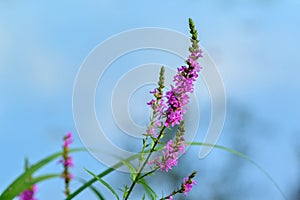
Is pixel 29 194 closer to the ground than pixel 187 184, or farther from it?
closer to the ground

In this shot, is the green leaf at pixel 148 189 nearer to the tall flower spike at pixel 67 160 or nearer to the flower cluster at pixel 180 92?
the flower cluster at pixel 180 92

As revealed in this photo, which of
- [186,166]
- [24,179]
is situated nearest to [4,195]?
[24,179]

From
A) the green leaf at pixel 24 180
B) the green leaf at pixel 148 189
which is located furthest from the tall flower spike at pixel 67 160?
the green leaf at pixel 148 189

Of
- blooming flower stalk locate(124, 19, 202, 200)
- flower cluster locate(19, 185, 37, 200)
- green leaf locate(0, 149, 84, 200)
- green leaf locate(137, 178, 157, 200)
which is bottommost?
flower cluster locate(19, 185, 37, 200)

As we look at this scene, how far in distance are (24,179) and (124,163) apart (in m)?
0.57

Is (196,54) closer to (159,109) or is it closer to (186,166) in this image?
(159,109)

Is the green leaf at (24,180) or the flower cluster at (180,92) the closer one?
the green leaf at (24,180)

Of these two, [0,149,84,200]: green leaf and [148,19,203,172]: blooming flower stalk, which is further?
[148,19,203,172]: blooming flower stalk

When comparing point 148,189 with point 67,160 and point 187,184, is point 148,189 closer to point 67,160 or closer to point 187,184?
point 187,184

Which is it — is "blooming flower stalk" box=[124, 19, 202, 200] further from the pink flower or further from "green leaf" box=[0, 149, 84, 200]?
"green leaf" box=[0, 149, 84, 200]

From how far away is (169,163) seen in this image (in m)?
2.89

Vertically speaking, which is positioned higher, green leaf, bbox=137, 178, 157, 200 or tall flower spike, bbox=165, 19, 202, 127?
tall flower spike, bbox=165, 19, 202, 127

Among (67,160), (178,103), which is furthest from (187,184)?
(67,160)

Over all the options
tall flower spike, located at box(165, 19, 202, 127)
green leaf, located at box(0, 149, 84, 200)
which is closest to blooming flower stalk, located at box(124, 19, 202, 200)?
tall flower spike, located at box(165, 19, 202, 127)
